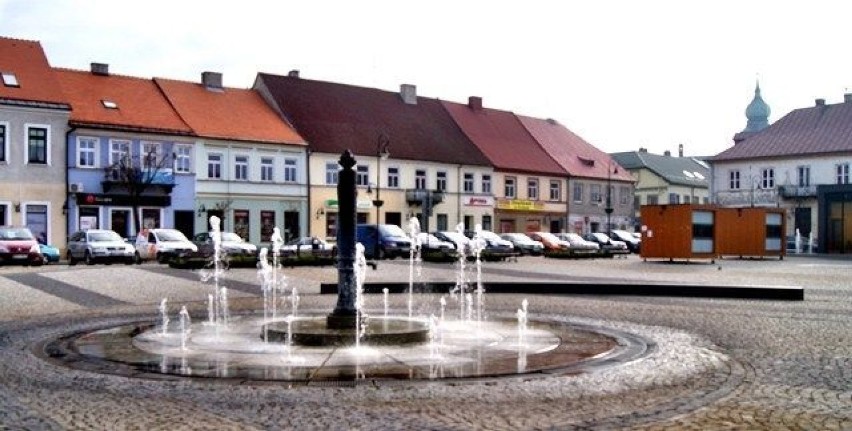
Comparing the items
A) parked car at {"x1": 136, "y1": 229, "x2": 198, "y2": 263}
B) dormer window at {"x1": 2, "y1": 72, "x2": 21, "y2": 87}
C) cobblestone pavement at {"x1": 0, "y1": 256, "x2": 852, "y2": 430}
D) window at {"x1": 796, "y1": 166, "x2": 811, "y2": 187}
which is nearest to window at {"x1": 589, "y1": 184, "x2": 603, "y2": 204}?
window at {"x1": 796, "y1": 166, "x2": 811, "y2": 187}

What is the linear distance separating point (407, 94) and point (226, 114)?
1618cm

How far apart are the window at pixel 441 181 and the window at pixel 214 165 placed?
1533 cm

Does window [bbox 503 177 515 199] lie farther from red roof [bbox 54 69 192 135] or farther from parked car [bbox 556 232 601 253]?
red roof [bbox 54 69 192 135]

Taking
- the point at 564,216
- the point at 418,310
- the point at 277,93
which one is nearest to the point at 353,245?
the point at 418,310

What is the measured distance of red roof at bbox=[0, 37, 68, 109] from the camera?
139 feet

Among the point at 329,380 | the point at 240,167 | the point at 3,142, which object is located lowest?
the point at 329,380

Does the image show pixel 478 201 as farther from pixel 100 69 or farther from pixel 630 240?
pixel 100 69

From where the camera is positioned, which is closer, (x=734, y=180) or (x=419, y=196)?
(x=419, y=196)

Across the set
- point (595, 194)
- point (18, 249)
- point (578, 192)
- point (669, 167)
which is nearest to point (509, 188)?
point (578, 192)

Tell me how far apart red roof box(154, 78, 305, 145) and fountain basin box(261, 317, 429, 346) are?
37.2 meters

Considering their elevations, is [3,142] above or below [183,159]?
above

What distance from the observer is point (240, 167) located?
49.8m

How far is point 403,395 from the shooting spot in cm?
836

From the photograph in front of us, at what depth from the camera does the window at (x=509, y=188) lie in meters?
62.7
